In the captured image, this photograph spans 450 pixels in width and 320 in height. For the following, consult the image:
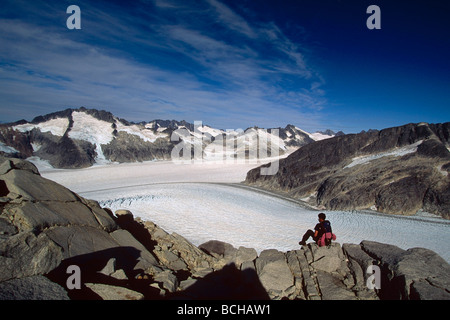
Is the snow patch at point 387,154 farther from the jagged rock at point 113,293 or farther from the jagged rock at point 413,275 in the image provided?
the jagged rock at point 113,293

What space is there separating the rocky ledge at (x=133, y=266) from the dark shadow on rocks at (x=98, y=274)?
0.06 ft

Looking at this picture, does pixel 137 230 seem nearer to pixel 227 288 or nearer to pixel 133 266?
pixel 133 266

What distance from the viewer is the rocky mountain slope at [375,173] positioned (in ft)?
55.6

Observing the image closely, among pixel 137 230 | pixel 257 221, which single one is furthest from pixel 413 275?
pixel 257 221

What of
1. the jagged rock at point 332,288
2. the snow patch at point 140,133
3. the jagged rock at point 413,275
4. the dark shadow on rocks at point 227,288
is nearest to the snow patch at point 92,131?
the snow patch at point 140,133

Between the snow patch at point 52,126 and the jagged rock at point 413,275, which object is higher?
the snow patch at point 52,126

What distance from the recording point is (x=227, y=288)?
270 inches

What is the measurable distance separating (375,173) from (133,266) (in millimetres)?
20401

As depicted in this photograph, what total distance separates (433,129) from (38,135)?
79.6 metres

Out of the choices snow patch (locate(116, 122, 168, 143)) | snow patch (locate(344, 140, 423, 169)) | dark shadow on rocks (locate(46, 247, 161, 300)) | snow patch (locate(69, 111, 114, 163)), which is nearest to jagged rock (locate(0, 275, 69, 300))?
dark shadow on rocks (locate(46, 247, 161, 300))

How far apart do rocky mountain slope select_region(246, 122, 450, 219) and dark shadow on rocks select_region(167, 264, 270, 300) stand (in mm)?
14224

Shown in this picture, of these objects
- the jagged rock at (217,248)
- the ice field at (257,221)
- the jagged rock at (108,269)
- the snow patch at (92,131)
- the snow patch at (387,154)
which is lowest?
the jagged rock at (217,248)

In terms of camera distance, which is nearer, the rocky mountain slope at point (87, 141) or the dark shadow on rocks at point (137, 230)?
the dark shadow on rocks at point (137, 230)
